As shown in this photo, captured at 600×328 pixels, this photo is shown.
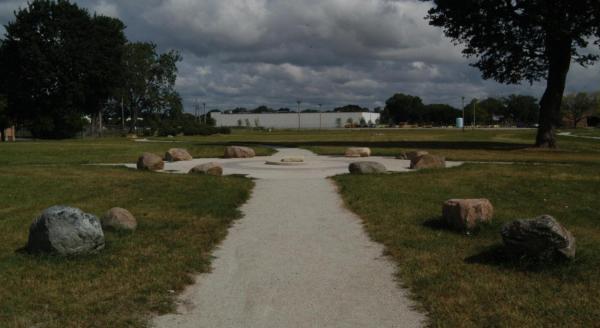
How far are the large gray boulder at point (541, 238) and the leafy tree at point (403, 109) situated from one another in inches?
6616

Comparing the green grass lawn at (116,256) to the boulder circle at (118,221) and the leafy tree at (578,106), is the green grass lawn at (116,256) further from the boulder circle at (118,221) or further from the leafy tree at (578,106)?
the leafy tree at (578,106)

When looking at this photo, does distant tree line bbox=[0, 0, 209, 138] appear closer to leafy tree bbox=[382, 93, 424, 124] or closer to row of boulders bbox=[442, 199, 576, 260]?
row of boulders bbox=[442, 199, 576, 260]

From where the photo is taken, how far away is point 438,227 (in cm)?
1032

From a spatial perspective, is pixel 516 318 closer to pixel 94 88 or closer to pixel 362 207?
pixel 362 207

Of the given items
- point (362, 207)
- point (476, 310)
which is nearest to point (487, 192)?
point (362, 207)

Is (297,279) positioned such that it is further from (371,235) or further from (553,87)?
(553,87)

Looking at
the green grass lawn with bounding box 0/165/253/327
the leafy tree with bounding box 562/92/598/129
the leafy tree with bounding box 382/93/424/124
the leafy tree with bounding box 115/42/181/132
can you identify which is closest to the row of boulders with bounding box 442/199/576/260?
the green grass lawn with bounding box 0/165/253/327

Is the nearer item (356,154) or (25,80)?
(356,154)

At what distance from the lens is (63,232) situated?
7695 mm

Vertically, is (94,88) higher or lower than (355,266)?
higher

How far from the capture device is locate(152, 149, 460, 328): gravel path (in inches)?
225

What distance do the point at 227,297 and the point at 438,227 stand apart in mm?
5199

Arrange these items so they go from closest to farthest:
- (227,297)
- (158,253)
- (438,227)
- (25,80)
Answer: (227,297) → (158,253) → (438,227) → (25,80)

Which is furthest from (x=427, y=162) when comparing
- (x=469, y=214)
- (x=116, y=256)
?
(x=116, y=256)
